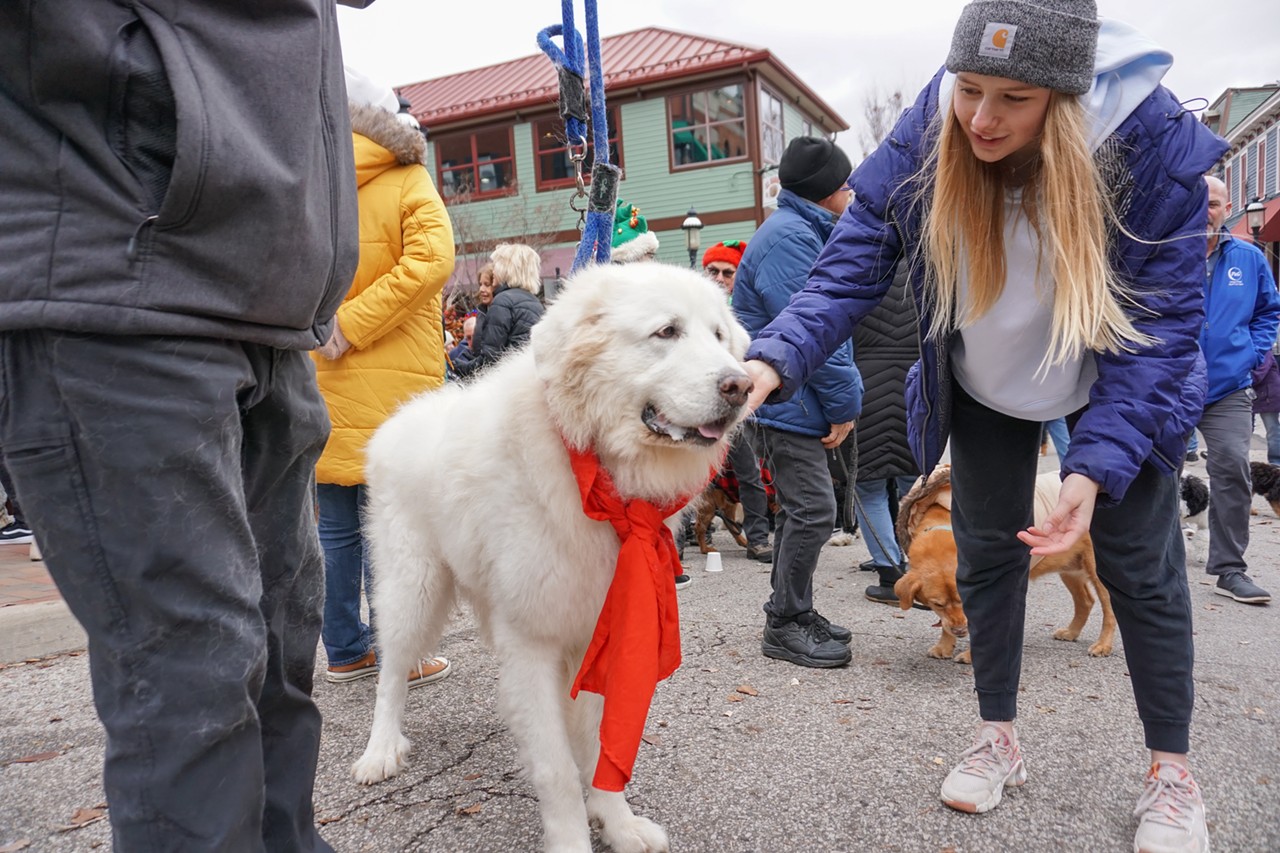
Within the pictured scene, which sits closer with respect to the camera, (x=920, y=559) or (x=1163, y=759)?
(x=1163, y=759)

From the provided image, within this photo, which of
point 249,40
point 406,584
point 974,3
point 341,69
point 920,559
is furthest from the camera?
point 920,559

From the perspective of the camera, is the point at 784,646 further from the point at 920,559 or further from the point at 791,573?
the point at 920,559

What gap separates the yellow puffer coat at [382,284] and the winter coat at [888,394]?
A: 2941 mm

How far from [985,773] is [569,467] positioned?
60.8 inches

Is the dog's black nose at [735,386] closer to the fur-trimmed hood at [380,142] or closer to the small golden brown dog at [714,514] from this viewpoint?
the fur-trimmed hood at [380,142]

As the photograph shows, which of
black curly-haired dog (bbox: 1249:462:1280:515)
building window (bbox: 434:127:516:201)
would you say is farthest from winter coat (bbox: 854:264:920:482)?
building window (bbox: 434:127:516:201)

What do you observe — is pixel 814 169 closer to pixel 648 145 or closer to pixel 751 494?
pixel 751 494

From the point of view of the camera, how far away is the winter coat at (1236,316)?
514 cm

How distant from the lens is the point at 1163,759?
227cm

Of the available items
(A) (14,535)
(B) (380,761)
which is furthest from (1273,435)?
(A) (14,535)

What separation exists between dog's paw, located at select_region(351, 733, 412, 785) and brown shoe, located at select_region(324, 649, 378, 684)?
2.65 feet

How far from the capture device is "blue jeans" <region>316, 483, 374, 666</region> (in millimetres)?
3529

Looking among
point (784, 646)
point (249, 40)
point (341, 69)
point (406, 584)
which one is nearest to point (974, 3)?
point (341, 69)

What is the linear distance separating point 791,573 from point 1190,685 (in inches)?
→ 74.0
